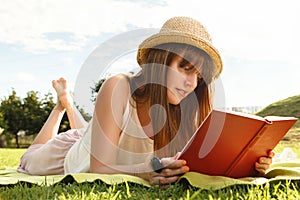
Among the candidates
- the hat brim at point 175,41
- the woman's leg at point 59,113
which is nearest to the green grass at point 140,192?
the hat brim at point 175,41

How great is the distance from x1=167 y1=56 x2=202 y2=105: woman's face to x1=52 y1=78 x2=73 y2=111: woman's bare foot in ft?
5.58

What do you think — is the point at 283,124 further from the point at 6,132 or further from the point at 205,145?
the point at 6,132

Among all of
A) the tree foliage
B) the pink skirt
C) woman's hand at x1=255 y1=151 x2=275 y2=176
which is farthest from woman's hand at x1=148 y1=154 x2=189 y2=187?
the tree foliage

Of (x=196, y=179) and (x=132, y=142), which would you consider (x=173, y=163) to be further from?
(x=132, y=142)

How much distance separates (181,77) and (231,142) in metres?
0.56

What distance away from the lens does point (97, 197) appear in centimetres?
205

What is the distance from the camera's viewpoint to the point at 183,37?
2.89 meters

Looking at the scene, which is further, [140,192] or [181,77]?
[181,77]

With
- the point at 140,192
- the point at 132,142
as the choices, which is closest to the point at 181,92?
the point at 132,142

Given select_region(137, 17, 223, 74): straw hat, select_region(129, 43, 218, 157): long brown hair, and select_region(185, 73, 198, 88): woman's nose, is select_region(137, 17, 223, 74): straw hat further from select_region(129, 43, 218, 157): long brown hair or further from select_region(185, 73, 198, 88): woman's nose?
select_region(185, 73, 198, 88): woman's nose

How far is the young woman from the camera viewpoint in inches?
110

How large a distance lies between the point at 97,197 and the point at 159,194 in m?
0.36

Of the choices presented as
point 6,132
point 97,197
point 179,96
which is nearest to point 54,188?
point 97,197

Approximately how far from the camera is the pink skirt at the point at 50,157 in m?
3.66
